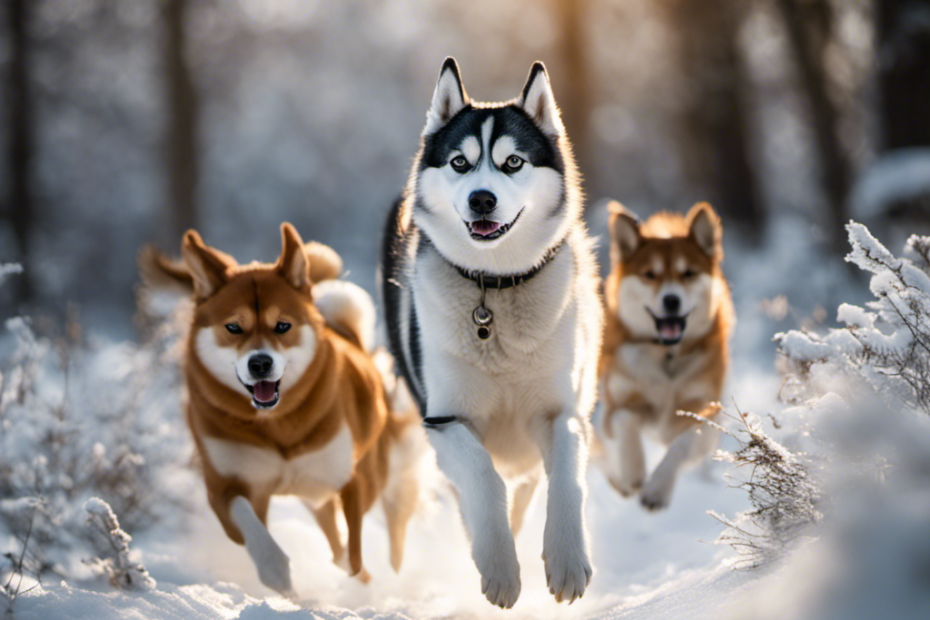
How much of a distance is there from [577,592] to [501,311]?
1.06 metres

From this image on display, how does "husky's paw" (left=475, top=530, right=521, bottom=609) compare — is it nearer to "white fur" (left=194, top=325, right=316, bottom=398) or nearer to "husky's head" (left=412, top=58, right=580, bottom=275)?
"husky's head" (left=412, top=58, right=580, bottom=275)

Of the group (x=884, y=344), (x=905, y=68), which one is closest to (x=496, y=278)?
(x=884, y=344)

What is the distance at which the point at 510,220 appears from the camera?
10.0ft

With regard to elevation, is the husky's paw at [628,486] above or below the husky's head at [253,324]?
below

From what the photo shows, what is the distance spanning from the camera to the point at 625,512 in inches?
193

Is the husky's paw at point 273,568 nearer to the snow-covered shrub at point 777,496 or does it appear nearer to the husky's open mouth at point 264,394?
the husky's open mouth at point 264,394

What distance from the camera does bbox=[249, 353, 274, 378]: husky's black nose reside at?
3.31 meters

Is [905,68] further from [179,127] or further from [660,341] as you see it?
[179,127]

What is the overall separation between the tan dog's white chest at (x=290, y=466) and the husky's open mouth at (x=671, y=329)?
7.30 ft

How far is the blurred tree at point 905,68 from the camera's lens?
877cm

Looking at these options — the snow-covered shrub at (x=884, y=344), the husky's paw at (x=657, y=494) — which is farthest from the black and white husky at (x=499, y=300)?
the husky's paw at (x=657, y=494)

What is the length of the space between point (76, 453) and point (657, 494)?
3044mm

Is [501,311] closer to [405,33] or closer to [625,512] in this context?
[625,512]

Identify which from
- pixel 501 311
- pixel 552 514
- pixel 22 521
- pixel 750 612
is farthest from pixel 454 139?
pixel 22 521
